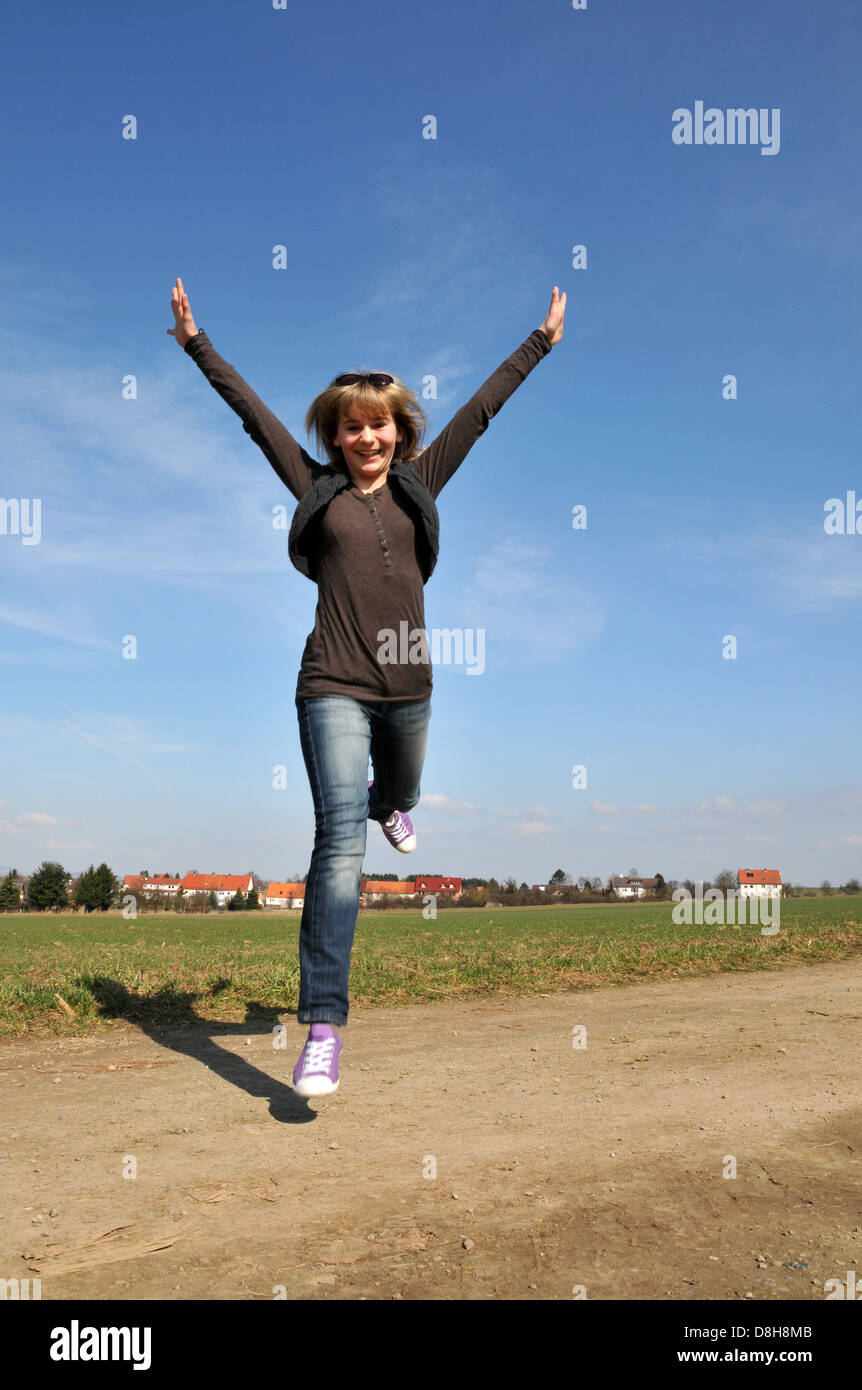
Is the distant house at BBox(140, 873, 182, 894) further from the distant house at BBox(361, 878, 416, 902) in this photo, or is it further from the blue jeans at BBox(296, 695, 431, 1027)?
the blue jeans at BBox(296, 695, 431, 1027)

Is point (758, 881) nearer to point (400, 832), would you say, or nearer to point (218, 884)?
point (218, 884)

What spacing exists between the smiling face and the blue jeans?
3.45 feet

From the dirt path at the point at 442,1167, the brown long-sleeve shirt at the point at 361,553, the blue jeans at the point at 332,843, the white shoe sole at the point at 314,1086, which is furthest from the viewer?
the brown long-sleeve shirt at the point at 361,553

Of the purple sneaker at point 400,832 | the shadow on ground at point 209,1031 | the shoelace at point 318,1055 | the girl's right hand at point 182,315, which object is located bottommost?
the shadow on ground at point 209,1031

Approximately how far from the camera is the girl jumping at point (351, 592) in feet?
11.4

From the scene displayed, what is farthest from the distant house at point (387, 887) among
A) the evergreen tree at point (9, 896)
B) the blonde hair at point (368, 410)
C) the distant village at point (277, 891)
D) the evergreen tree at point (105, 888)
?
the blonde hair at point (368, 410)

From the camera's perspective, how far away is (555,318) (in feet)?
14.1

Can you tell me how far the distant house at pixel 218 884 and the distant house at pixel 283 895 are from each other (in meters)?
A: 2.58

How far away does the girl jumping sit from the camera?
3469 millimetres

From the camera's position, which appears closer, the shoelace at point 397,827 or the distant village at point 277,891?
the shoelace at point 397,827

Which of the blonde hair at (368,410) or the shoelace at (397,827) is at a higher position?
the blonde hair at (368,410)

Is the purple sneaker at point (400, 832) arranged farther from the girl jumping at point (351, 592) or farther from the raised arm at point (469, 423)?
the raised arm at point (469, 423)

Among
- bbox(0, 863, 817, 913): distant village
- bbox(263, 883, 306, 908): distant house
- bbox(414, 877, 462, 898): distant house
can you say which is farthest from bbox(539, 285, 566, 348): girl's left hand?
bbox(263, 883, 306, 908): distant house
